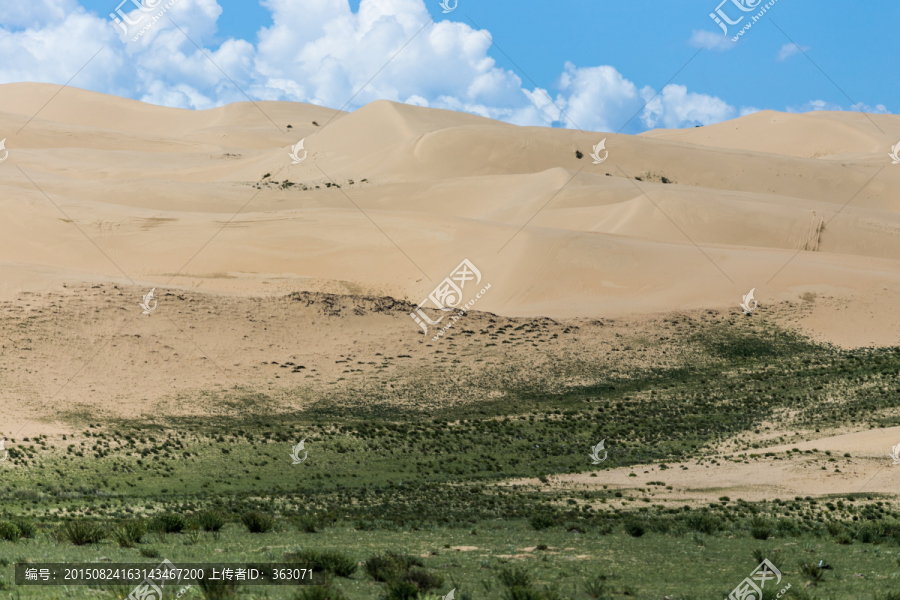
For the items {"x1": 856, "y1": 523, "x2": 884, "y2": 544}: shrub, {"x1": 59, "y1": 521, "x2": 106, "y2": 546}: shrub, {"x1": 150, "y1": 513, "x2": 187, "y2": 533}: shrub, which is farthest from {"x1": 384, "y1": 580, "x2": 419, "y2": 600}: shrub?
{"x1": 856, "y1": 523, "x2": 884, "y2": 544}: shrub

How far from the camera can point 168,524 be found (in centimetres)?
1397

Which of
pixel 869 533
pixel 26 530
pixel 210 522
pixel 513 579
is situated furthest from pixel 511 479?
pixel 26 530

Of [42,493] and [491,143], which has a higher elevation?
[491,143]

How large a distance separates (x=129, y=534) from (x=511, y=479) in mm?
13063

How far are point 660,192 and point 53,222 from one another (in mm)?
45927

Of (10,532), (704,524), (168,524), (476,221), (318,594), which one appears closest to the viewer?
(318,594)

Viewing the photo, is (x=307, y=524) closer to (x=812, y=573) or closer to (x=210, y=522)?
(x=210, y=522)

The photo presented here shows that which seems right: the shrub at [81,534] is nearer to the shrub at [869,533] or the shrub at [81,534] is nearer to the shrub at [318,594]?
the shrub at [318,594]

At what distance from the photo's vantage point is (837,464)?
22.1 metres

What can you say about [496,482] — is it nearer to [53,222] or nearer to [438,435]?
[438,435]

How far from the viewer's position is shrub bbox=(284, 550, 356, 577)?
1106 centimetres

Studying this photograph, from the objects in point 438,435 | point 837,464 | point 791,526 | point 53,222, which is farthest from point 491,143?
point 791,526

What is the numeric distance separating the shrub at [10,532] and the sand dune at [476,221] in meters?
24.9

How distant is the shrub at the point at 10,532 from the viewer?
1286 cm
